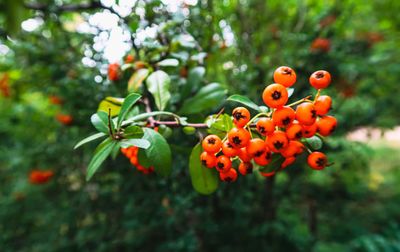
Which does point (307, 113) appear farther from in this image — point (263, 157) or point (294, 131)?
point (263, 157)

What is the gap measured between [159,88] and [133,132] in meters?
0.32

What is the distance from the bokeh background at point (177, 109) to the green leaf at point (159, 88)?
0.47ft

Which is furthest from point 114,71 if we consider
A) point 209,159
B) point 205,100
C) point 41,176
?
point 41,176

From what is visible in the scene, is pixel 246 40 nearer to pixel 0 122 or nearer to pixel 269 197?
pixel 269 197

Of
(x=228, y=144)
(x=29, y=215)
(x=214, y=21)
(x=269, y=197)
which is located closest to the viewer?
(x=228, y=144)

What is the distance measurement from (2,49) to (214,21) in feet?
6.14

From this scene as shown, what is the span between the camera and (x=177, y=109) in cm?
139

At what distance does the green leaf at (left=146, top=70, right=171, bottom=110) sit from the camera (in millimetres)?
1110

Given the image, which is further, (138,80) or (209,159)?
(138,80)

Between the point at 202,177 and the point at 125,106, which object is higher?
the point at 125,106

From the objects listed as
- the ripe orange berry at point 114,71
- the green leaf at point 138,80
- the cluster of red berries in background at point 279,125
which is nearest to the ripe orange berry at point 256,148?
the cluster of red berries in background at point 279,125

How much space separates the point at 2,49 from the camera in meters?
2.45

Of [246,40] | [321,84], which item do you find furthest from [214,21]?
[321,84]

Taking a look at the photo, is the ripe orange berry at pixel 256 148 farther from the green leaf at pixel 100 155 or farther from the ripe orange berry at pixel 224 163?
the green leaf at pixel 100 155
